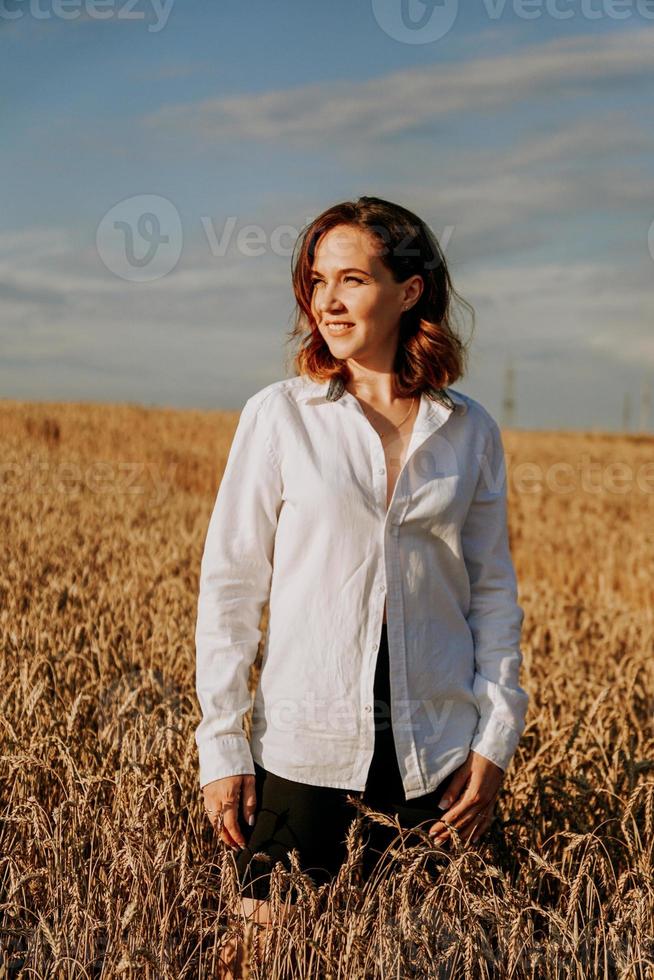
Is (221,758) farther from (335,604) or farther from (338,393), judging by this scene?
(338,393)

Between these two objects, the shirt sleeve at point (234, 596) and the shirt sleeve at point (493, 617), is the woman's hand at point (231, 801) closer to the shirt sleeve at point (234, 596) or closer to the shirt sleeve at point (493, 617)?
the shirt sleeve at point (234, 596)

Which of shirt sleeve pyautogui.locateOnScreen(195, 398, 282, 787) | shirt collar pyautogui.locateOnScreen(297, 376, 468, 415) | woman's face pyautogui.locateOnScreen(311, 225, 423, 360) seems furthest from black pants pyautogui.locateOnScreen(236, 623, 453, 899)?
woman's face pyautogui.locateOnScreen(311, 225, 423, 360)

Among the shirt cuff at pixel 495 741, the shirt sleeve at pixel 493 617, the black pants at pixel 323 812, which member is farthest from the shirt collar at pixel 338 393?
the shirt cuff at pixel 495 741

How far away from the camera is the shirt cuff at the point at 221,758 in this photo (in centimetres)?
210

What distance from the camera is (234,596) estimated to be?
2.12 metres

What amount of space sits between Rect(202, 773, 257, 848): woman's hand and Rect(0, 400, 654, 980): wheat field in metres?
0.09

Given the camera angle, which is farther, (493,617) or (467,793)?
(493,617)

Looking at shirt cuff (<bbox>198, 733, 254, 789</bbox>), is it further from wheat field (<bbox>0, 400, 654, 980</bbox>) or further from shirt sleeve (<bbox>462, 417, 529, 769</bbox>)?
shirt sleeve (<bbox>462, 417, 529, 769</bbox>)

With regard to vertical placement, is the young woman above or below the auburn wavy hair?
below

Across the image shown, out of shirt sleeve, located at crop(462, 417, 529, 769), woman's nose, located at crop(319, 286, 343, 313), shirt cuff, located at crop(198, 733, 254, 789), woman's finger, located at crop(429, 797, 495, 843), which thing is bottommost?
woman's finger, located at crop(429, 797, 495, 843)

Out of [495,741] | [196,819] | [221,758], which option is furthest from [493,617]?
[196,819]

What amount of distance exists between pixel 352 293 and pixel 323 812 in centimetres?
107

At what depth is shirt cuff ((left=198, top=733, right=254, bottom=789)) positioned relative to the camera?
2.10m

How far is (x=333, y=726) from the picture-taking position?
2064mm
